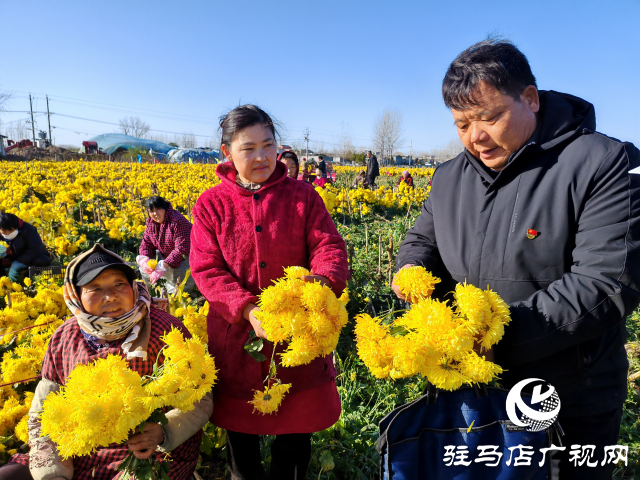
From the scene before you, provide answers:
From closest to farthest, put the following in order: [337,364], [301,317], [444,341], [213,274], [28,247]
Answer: [444,341] < [301,317] < [213,274] < [337,364] < [28,247]

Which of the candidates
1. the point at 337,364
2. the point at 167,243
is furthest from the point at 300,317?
the point at 167,243

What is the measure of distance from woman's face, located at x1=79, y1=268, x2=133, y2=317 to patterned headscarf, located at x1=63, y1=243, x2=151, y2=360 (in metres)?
0.04

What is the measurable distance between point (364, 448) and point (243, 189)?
1710mm

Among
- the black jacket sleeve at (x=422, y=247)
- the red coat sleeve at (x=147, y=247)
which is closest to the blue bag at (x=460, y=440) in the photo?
the black jacket sleeve at (x=422, y=247)

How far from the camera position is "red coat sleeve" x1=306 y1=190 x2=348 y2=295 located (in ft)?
5.54

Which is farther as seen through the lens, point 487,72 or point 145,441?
point 145,441

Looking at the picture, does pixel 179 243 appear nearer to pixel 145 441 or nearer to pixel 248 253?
pixel 248 253

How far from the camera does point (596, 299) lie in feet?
3.72

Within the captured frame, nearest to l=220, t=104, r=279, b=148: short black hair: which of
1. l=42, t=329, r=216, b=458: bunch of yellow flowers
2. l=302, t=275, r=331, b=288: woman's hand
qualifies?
l=302, t=275, r=331, b=288: woman's hand

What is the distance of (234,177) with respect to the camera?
1.89 metres

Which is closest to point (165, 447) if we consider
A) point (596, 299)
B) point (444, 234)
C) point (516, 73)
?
point (444, 234)

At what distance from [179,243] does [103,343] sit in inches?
124

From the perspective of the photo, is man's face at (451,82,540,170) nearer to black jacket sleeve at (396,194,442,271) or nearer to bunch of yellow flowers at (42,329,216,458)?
black jacket sleeve at (396,194,442,271)

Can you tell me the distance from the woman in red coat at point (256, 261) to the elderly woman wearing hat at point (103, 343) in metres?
0.24
